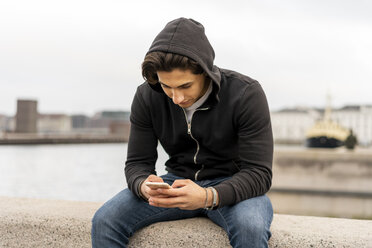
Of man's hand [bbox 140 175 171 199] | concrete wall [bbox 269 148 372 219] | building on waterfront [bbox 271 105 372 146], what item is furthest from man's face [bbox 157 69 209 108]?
building on waterfront [bbox 271 105 372 146]

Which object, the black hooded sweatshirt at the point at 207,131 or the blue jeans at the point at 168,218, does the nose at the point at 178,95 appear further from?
the blue jeans at the point at 168,218

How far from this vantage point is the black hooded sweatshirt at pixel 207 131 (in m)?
2.12

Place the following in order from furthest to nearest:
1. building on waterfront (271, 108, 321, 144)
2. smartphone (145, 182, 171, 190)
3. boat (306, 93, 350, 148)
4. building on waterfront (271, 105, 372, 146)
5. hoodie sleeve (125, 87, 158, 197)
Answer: building on waterfront (271, 108, 321, 144) < building on waterfront (271, 105, 372, 146) < boat (306, 93, 350, 148) < hoodie sleeve (125, 87, 158, 197) < smartphone (145, 182, 171, 190)

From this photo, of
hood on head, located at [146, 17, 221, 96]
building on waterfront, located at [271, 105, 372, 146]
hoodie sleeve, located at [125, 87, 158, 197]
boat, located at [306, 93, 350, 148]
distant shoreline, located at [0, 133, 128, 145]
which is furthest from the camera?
building on waterfront, located at [271, 105, 372, 146]

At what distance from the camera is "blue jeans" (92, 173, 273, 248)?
77.5 inches

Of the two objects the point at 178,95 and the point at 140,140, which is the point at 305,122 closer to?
the point at 140,140

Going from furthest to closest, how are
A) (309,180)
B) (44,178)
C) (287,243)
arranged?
1. (44,178)
2. (309,180)
3. (287,243)

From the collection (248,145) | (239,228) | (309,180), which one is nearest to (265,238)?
(239,228)

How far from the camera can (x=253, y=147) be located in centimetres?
217

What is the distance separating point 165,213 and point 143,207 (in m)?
0.13

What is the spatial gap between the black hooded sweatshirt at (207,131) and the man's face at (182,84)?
81mm

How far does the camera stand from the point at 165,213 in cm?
235

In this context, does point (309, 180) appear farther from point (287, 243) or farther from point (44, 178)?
point (44, 178)

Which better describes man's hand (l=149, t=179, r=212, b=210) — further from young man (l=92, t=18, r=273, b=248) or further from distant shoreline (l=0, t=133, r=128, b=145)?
distant shoreline (l=0, t=133, r=128, b=145)
